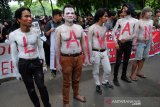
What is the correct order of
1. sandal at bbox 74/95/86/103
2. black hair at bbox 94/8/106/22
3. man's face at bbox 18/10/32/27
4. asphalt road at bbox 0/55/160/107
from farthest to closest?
black hair at bbox 94/8/106/22
sandal at bbox 74/95/86/103
asphalt road at bbox 0/55/160/107
man's face at bbox 18/10/32/27

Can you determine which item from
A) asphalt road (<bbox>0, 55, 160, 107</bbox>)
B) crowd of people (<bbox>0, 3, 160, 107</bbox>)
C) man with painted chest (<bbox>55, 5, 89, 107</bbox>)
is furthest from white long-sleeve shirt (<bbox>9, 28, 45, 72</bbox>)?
asphalt road (<bbox>0, 55, 160, 107</bbox>)

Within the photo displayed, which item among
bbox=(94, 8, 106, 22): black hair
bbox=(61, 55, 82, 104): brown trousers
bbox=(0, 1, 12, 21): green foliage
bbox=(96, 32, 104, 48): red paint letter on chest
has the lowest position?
bbox=(0, 1, 12, 21): green foliage

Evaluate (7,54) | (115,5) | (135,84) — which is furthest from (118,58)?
(115,5)

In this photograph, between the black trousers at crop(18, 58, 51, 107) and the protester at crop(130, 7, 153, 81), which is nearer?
the black trousers at crop(18, 58, 51, 107)

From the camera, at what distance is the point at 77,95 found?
6926mm

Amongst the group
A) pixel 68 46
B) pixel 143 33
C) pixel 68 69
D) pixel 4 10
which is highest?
pixel 68 46

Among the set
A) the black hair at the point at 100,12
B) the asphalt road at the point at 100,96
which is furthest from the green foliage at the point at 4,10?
the black hair at the point at 100,12

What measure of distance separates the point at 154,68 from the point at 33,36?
585cm

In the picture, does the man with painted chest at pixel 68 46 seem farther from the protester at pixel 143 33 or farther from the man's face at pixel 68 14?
the protester at pixel 143 33

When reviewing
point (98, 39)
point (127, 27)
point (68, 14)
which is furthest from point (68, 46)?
point (127, 27)

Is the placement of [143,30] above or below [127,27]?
below

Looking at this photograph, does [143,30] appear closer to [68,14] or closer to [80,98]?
[80,98]

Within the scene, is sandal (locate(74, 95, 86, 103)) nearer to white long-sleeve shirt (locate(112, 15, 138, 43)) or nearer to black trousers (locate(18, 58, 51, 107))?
black trousers (locate(18, 58, 51, 107))

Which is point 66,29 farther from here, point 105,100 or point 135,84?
point 135,84
